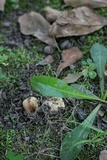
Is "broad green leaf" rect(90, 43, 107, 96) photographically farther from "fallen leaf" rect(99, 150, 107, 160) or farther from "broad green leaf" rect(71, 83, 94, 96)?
"fallen leaf" rect(99, 150, 107, 160)

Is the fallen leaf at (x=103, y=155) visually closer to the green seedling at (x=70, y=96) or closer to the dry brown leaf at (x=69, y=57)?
the green seedling at (x=70, y=96)

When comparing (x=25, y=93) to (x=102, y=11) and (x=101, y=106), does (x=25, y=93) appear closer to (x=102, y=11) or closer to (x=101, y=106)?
(x=101, y=106)

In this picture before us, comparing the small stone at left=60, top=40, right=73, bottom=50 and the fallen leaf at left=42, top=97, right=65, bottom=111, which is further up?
the small stone at left=60, top=40, right=73, bottom=50

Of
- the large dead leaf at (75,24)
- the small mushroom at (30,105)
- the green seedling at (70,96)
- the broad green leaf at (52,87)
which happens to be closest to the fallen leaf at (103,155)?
the green seedling at (70,96)

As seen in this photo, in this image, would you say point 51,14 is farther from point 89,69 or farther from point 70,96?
point 70,96

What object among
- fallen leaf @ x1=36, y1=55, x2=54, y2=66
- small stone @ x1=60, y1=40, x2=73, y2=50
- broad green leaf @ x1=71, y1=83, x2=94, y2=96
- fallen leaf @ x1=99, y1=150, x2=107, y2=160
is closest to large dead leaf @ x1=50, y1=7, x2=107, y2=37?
small stone @ x1=60, y1=40, x2=73, y2=50

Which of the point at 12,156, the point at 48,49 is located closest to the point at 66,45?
the point at 48,49
